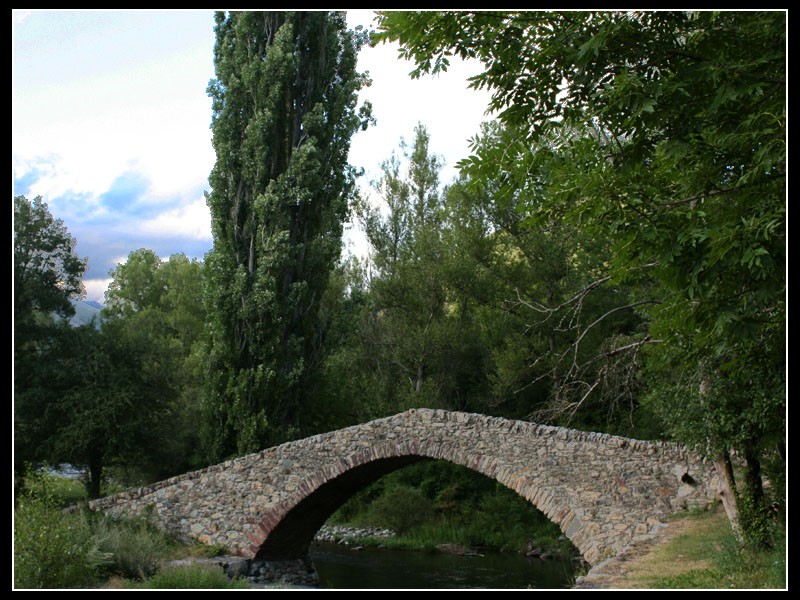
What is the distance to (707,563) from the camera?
8.44 meters

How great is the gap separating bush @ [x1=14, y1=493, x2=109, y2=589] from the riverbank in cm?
532

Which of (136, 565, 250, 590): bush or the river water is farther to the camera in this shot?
the river water

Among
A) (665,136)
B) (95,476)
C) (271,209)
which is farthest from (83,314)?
(665,136)

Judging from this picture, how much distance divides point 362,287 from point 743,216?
17.6 m

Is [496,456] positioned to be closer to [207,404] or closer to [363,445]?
[363,445]

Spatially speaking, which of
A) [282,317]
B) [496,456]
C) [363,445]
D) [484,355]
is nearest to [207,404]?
[282,317]

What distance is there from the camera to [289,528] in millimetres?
13320

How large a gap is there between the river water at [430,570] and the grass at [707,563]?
2.96 meters

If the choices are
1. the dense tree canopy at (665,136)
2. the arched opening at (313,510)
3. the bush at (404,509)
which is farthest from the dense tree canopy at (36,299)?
the dense tree canopy at (665,136)

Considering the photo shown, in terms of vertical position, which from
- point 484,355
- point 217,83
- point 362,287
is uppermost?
point 217,83

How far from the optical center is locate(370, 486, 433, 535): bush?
19.7 m

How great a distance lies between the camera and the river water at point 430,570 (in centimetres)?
1348

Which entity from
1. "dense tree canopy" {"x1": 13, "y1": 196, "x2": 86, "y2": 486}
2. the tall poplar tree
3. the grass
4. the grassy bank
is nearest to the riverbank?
the grass

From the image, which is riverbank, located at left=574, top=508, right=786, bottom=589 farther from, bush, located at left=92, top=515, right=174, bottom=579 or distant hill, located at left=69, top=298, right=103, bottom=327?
distant hill, located at left=69, top=298, right=103, bottom=327
